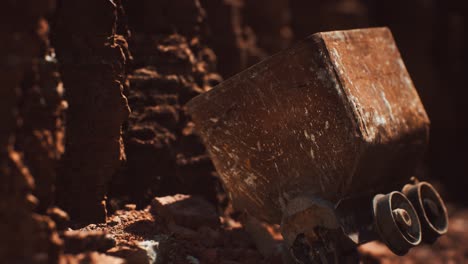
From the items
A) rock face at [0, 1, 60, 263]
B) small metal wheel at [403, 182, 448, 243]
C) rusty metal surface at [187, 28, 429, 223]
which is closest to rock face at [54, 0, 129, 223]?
rusty metal surface at [187, 28, 429, 223]

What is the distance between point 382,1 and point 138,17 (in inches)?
226

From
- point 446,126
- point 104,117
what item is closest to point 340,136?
point 104,117

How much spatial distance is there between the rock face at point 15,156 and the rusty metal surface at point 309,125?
4.49 feet

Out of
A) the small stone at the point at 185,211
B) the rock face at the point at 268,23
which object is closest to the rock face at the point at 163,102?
the small stone at the point at 185,211

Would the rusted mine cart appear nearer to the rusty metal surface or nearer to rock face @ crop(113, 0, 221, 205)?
the rusty metal surface

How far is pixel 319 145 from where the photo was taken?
3287 millimetres

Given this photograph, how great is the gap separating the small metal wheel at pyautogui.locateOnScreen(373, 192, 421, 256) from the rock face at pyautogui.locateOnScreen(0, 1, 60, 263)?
195 centimetres

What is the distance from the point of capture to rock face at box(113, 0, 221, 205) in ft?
13.2

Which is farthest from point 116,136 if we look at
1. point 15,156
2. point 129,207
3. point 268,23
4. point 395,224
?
point 268,23

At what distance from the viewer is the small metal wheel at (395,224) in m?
3.30

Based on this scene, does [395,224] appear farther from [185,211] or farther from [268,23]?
[268,23]

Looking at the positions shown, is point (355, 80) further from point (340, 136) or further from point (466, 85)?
point (466, 85)

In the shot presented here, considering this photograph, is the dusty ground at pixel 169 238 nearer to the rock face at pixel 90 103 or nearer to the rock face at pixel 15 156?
the rock face at pixel 90 103

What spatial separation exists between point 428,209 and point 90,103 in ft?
7.98
